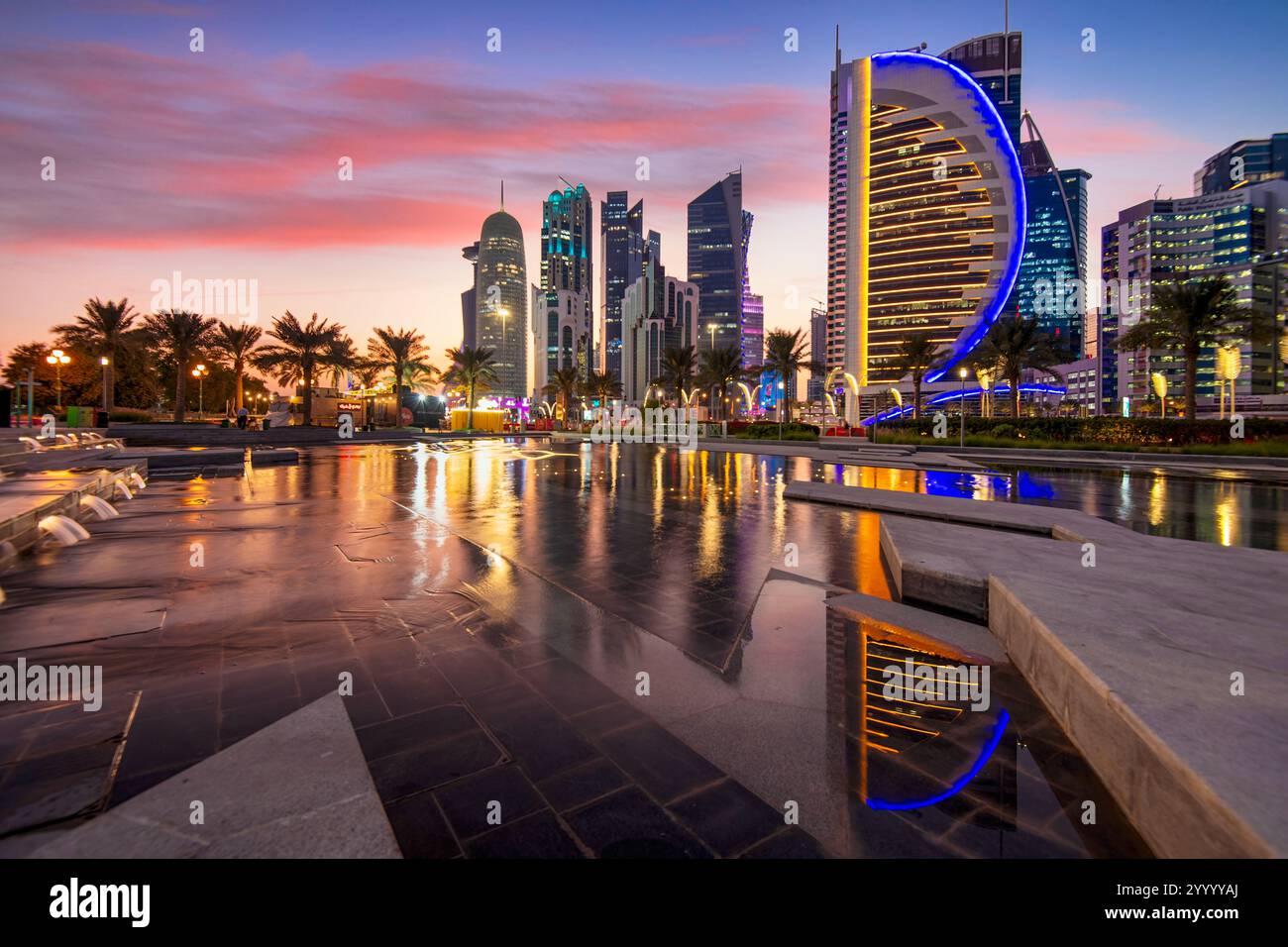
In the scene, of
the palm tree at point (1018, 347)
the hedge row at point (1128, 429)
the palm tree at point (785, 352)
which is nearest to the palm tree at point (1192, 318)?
the hedge row at point (1128, 429)

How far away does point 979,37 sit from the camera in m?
176

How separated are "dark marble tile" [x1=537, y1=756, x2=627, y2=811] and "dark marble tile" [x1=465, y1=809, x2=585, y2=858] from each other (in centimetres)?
15

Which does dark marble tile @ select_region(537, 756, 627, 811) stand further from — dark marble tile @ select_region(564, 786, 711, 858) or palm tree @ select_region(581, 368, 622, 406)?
palm tree @ select_region(581, 368, 622, 406)

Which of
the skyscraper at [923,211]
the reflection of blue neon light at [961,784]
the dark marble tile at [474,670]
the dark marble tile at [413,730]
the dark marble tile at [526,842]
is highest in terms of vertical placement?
the skyscraper at [923,211]

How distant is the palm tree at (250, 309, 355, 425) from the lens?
47.8 m

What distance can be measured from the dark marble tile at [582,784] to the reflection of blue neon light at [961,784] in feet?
3.77

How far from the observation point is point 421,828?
2.37 metres

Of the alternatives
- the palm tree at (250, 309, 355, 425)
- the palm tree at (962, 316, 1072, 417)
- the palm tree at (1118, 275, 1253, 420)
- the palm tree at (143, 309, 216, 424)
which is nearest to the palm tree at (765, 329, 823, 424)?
the palm tree at (962, 316, 1072, 417)

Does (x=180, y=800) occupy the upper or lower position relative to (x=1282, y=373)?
lower

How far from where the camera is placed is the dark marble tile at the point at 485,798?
94.5 inches

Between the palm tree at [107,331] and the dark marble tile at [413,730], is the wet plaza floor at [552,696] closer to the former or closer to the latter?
the dark marble tile at [413,730]
